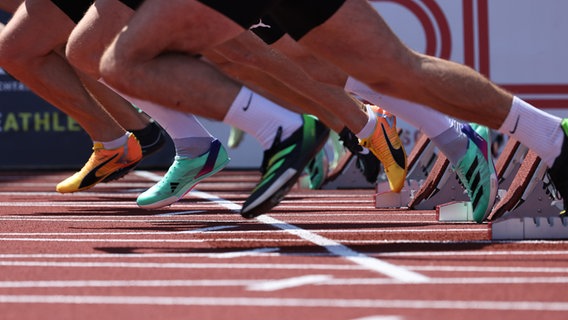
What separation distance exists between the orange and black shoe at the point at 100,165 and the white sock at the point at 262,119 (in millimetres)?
2526

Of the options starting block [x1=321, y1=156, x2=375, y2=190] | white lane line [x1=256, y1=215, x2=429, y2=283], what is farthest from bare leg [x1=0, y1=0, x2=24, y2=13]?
starting block [x1=321, y1=156, x2=375, y2=190]

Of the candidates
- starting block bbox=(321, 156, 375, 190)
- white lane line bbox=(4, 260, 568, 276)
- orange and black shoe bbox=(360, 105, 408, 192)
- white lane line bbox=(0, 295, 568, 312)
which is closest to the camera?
white lane line bbox=(0, 295, 568, 312)

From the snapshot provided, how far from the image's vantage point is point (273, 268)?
3.77 m

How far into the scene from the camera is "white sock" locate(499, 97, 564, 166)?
14.3 ft

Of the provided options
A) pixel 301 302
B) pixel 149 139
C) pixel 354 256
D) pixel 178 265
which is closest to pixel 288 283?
pixel 301 302

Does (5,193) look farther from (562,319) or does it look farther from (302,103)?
(562,319)

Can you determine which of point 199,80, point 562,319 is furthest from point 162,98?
point 562,319

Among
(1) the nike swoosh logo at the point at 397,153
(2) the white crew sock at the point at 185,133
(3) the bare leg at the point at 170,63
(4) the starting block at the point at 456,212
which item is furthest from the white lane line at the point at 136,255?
(1) the nike swoosh logo at the point at 397,153

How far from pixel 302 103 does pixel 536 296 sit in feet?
8.76

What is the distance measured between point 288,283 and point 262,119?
94 centimetres

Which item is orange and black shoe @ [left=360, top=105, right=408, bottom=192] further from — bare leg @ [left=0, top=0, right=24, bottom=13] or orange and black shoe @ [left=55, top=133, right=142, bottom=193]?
bare leg @ [left=0, top=0, right=24, bottom=13]

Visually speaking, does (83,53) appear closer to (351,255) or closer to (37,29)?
(37,29)

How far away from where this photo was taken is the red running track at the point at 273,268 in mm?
3037

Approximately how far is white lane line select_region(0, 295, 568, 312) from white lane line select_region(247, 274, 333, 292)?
170 millimetres
